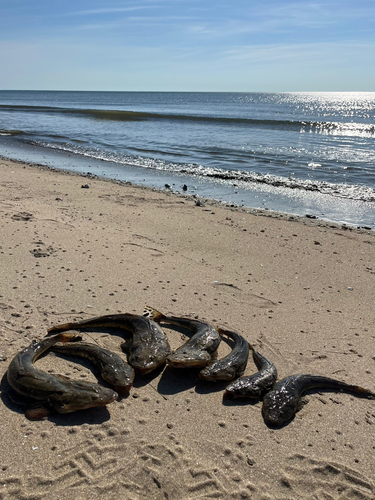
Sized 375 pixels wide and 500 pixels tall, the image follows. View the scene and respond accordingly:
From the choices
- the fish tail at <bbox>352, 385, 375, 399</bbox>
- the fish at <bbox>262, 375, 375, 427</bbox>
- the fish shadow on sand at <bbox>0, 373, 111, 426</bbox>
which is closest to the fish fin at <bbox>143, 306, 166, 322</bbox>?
the fish shadow on sand at <bbox>0, 373, 111, 426</bbox>

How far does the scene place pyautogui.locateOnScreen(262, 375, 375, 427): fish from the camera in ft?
12.6

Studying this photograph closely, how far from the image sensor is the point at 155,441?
11.5 feet

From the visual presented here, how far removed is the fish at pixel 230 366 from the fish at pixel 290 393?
0.46m

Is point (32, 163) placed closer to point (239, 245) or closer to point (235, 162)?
point (235, 162)

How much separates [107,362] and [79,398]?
66 centimetres

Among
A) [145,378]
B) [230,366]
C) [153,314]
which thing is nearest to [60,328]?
[153,314]

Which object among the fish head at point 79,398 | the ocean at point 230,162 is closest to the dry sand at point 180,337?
the fish head at point 79,398

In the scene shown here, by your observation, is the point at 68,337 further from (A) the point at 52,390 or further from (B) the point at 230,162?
(B) the point at 230,162

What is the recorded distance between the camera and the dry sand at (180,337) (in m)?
3.22

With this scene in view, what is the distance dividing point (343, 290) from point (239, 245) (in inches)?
92.5

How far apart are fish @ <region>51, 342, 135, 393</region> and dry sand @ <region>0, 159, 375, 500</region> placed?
0.46ft

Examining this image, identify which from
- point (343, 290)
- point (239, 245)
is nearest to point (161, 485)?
point (343, 290)

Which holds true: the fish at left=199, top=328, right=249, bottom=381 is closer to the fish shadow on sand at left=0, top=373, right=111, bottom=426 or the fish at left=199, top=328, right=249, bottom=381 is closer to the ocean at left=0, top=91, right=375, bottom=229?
the fish shadow on sand at left=0, top=373, right=111, bottom=426

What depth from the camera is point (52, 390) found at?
377cm
